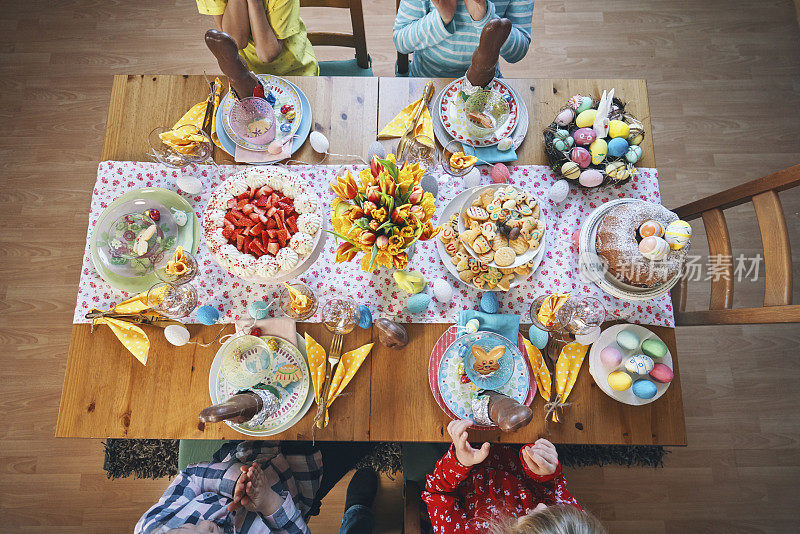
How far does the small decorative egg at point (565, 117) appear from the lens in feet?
4.60

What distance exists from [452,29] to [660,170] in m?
1.57

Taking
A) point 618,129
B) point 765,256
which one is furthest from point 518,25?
point 765,256

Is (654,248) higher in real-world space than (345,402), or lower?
higher

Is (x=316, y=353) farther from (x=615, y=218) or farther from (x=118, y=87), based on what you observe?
(x=118, y=87)

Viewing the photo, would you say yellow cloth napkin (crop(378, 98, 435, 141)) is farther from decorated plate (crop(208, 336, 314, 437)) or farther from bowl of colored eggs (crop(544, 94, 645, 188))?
decorated plate (crop(208, 336, 314, 437))

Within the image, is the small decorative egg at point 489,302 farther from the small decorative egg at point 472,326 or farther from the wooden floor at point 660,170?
the wooden floor at point 660,170

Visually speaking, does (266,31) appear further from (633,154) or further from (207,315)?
(633,154)

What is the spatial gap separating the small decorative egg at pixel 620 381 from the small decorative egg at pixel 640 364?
24 mm

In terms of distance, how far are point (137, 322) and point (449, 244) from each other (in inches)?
36.7

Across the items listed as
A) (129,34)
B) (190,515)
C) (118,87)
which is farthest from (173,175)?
(129,34)

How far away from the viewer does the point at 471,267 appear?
1.33 meters

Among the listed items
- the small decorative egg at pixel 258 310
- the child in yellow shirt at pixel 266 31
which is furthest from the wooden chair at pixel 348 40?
the small decorative egg at pixel 258 310

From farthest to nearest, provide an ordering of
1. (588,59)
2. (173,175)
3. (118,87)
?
(588,59), (118,87), (173,175)

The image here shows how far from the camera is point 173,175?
4.83 feet
